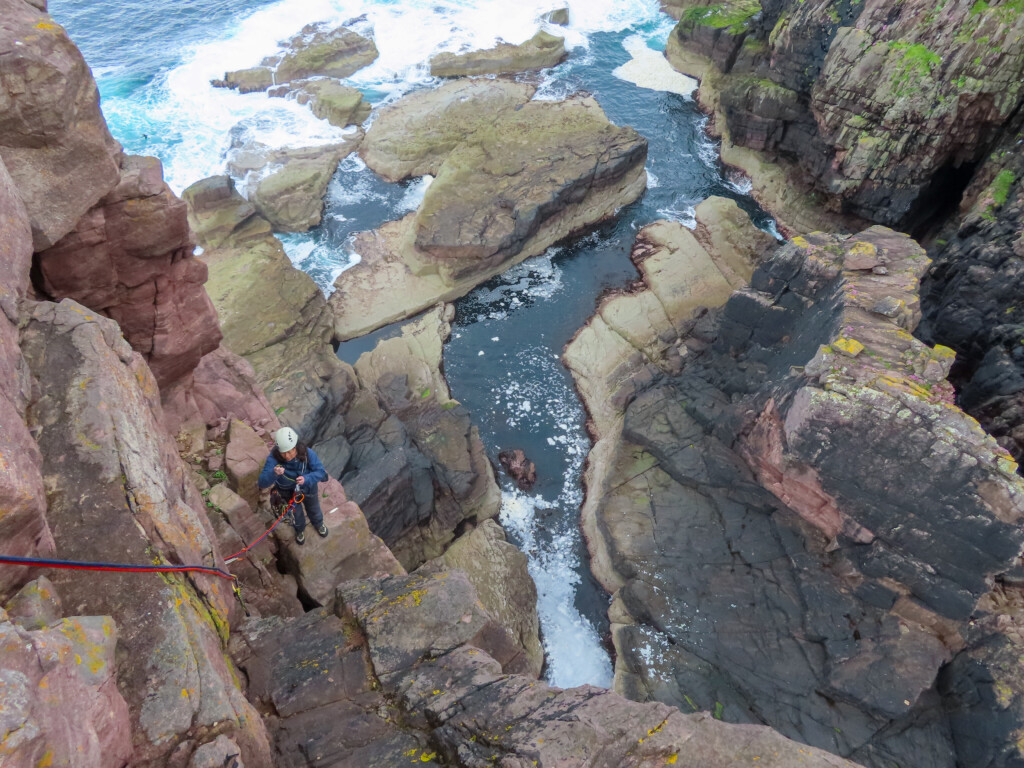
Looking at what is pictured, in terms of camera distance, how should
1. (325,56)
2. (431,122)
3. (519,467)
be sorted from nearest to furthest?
(519,467)
(431,122)
(325,56)

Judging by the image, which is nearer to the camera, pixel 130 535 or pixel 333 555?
pixel 130 535

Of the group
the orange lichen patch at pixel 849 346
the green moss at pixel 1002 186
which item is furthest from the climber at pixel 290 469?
the green moss at pixel 1002 186

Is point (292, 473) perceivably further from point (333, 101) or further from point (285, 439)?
point (333, 101)

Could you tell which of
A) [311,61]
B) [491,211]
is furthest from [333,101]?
[491,211]

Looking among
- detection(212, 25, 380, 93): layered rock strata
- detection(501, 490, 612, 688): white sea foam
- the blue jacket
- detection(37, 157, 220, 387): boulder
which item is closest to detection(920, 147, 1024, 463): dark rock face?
detection(501, 490, 612, 688): white sea foam

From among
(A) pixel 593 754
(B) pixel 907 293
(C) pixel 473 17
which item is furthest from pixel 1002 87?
(C) pixel 473 17

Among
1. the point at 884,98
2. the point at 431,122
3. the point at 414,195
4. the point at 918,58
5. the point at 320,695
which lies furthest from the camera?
the point at 431,122

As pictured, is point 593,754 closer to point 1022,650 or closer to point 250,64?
point 1022,650
